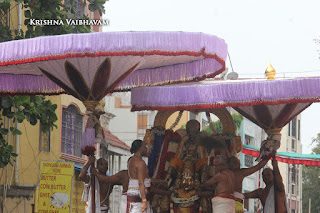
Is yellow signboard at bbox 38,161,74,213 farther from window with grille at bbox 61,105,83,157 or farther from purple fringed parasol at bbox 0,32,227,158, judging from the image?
window with grille at bbox 61,105,83,157

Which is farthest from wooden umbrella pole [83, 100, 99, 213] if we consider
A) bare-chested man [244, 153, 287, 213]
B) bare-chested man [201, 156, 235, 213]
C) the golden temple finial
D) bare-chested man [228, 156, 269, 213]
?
the golden temple finial

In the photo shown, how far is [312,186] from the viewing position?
51.0 metres

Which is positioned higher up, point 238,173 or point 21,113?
point 21,113

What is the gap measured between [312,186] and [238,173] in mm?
41238

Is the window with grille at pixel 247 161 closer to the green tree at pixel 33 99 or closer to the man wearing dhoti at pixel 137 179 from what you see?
the green tree at pixel 33 99

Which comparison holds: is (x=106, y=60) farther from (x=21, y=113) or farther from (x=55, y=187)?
(x=55, y=187)

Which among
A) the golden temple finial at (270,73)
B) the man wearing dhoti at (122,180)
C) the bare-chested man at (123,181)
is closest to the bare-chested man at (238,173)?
the bare-chested man at (123,181)

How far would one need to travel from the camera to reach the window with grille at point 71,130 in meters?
22.1

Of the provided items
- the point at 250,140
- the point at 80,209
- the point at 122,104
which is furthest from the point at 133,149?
the point at 250,140

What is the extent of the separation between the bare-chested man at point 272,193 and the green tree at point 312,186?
38870 mm

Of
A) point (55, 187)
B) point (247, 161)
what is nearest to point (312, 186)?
point (247, 161)

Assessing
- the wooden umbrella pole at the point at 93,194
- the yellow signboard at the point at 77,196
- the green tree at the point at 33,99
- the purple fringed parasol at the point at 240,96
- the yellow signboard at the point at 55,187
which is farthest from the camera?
the yellow signboard at the point at 77,196

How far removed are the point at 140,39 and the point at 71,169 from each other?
25.6 feet

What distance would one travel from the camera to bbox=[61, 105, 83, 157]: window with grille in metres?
22.1
